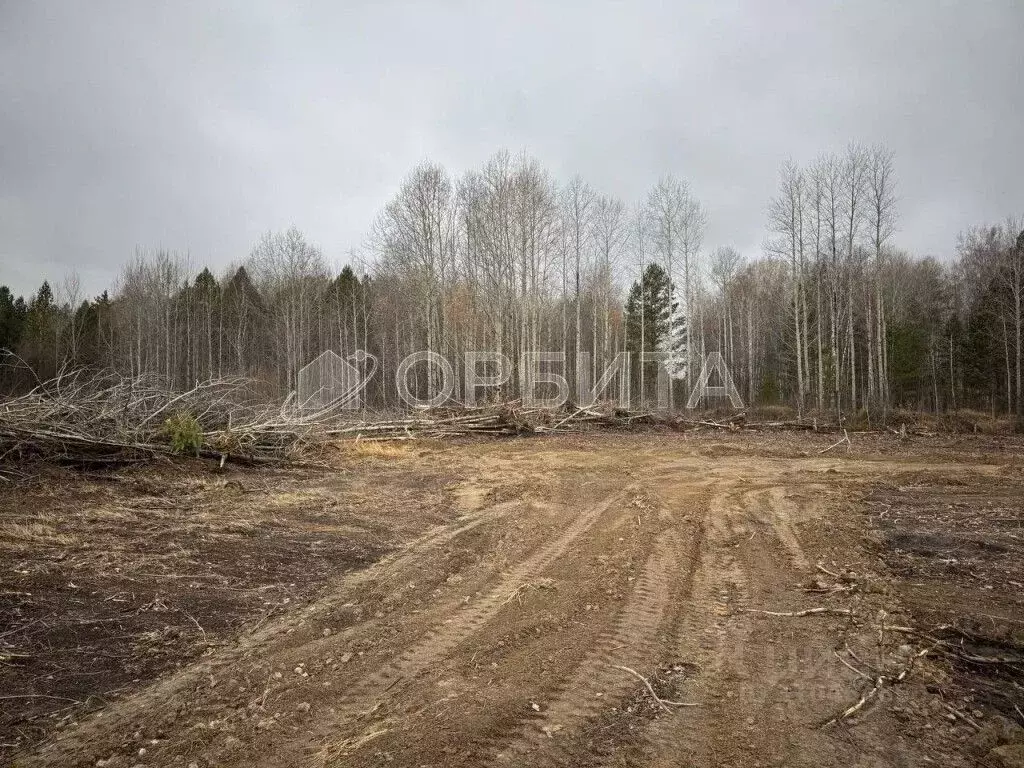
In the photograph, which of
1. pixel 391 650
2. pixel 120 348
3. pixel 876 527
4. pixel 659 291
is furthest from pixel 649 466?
pixel 120 348

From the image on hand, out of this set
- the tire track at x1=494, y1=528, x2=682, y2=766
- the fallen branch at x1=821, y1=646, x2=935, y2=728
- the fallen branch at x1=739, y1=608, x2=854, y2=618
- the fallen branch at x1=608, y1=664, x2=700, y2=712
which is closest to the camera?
the tire track at x1=494, y1=528, x2=682, y2=766

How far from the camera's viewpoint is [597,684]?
316 cm

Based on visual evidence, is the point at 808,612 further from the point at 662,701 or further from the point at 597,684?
the point at 597,684

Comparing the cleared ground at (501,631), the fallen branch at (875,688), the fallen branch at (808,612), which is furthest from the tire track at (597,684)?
the fallen branch at (875,688)

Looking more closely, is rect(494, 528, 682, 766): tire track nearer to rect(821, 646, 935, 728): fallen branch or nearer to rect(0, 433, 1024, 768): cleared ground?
rect(0, 433, 1024, 768): cleared ground

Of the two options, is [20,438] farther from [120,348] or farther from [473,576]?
[120,348]

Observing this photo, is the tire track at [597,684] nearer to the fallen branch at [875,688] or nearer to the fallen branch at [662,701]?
the fallen branch at [662,701]

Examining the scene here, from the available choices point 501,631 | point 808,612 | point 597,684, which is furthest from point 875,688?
point 501,631

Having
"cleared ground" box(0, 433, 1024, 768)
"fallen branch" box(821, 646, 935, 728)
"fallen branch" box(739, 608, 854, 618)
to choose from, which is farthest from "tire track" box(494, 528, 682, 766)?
"fallen branch" box(821, 646, 935, 728)

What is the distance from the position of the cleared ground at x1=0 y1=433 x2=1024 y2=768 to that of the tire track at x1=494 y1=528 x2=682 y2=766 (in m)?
0.02

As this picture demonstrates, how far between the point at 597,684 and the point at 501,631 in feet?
3.04

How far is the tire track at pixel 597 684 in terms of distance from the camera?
8.38ft

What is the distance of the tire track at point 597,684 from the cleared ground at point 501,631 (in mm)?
18

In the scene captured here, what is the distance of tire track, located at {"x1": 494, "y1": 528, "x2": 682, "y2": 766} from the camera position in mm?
2553
